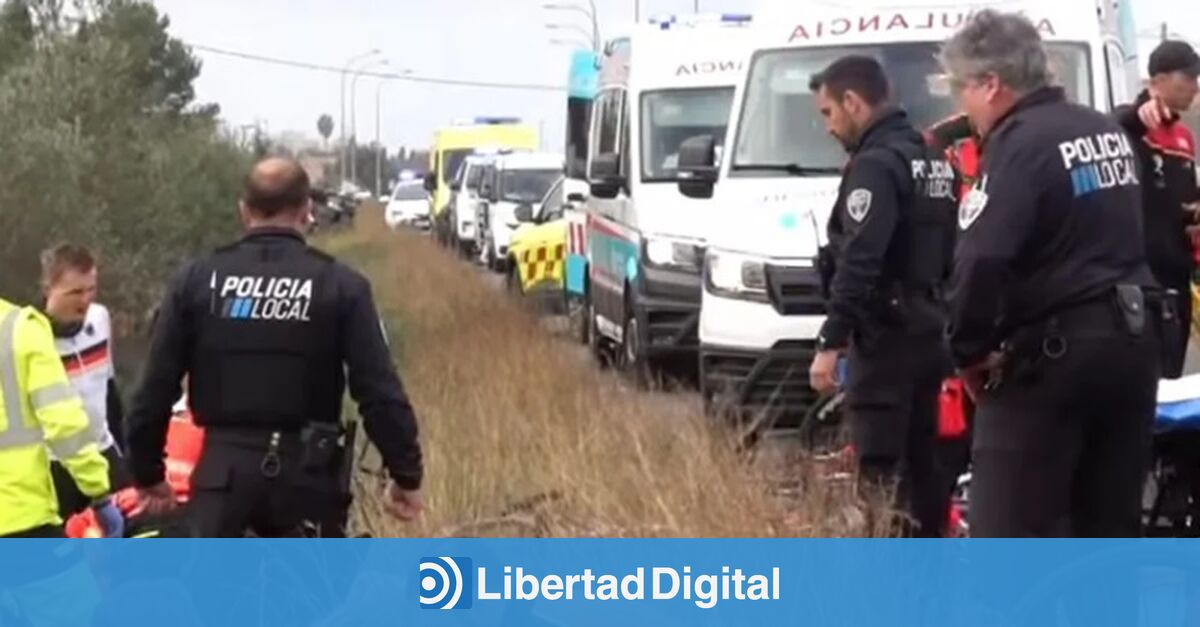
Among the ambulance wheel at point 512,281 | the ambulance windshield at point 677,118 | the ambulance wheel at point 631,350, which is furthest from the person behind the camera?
the ambulance wheel at point 512,281

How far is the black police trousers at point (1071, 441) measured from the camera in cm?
589

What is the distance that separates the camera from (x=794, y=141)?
12609 millimetres

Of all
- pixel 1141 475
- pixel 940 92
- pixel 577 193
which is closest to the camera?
pixel 1141 475

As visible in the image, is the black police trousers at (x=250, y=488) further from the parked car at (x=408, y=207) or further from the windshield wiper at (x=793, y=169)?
the parked car at (x=408, y=207)

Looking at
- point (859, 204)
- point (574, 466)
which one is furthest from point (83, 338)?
point (859, 204)

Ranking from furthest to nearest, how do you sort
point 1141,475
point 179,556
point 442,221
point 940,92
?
point 442,221
point 940,92
point 1141,475
point 179,556

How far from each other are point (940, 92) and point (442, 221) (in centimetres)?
3683

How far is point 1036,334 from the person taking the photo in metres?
5.91

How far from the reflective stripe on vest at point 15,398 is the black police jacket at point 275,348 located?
0.27m

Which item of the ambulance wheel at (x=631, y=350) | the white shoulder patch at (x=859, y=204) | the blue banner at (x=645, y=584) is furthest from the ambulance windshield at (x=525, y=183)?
the blue banner at (x=645, y=584)

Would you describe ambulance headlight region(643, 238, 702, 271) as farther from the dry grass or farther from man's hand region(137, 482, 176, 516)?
man's hand region(137, 482, 176, 516)

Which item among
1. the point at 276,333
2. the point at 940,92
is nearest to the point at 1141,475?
the point at 276,333

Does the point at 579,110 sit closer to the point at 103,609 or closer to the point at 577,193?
the point at 577,193

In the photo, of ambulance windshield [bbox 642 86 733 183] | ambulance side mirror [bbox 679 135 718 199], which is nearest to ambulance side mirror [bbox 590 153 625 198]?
ambulance windshield [bbox 642 86 733 183]
